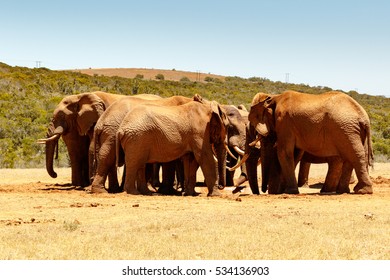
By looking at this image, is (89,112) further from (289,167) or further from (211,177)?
(289,167)

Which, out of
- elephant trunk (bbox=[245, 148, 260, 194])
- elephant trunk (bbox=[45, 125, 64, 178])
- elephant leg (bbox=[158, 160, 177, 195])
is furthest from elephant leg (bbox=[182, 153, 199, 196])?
elephant trunk (bbox=[45, 125, 64, 178])

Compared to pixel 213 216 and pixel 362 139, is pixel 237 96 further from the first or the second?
pixel 213 216

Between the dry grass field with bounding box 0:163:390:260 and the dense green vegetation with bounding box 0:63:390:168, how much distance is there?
50.2 ft

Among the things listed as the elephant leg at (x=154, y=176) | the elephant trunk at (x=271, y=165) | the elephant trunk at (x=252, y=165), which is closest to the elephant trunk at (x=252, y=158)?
the elephant trunk at (x=252, y=165)

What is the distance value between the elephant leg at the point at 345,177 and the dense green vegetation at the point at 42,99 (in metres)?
15.3

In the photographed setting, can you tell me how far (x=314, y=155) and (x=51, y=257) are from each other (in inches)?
393

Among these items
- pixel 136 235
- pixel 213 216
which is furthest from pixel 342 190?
pixel 136 235

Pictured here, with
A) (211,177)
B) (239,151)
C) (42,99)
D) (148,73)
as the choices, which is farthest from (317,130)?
(148,73)

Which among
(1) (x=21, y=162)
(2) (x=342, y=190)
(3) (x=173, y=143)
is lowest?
(1) (x=21, y=162)

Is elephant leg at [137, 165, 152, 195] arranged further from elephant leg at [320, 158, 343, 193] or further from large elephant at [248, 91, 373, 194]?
elephant leg at [320, 158, 343, 193]

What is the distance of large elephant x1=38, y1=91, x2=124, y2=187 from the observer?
17719 mm

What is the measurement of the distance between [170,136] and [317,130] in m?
3.39

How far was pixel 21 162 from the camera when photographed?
1086 inches

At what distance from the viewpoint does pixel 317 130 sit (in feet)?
48.9
